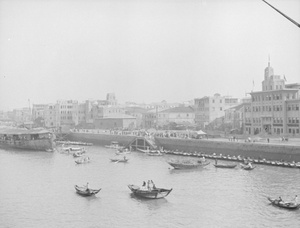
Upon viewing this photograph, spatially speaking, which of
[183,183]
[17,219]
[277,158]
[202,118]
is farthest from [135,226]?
[202,118]

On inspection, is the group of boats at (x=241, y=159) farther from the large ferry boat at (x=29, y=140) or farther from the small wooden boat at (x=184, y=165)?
the large ferry boat at (x=29, y=140)

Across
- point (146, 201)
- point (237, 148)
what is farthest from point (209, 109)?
point (146, 201)

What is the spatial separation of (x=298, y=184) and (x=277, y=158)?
13.8 meters

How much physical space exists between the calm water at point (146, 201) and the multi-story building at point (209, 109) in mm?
49337

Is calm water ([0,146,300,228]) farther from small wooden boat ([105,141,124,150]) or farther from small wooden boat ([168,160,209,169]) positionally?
small wooden boat ([105,141,124,150])

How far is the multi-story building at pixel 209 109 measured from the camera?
97.6 metres

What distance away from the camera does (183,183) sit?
38562mm

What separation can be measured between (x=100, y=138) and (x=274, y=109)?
3731cm

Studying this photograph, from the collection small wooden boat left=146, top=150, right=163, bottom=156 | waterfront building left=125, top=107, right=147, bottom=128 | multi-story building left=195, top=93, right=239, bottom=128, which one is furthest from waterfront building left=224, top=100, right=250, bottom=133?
waterfront building left=125, top=107, right=147, bottom=128

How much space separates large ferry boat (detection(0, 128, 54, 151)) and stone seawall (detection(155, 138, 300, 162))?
65.5ft

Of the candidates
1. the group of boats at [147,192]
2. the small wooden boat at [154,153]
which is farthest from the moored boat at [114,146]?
the group of boats at [147,192]

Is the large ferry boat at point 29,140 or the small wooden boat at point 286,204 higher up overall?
the large ferry boat at point 29,140

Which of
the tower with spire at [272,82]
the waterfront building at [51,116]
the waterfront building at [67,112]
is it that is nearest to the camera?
the tower with spire at [272,82]

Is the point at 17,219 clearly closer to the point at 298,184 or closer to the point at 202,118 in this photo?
the point at 298,184
